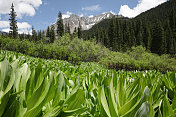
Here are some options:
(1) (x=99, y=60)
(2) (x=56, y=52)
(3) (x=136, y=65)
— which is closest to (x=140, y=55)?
(3) (x=136, y=65)

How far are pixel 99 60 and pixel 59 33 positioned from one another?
→ 45.2 metres

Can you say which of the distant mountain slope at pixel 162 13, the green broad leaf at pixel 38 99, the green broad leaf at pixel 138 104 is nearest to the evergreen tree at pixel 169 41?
the distant mountain slope at pixel 162 13

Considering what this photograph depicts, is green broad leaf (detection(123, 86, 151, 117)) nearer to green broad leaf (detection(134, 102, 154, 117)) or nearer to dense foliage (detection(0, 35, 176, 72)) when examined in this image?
green broad leaf (detection(134, 102, 154, 117))

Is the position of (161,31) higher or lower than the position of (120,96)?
higher

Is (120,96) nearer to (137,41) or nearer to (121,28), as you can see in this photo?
(137,41)

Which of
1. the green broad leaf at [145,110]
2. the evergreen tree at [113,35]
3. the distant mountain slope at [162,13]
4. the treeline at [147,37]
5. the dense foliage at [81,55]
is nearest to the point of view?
the green broad leaf at [145,110]

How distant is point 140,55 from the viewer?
63.8ft

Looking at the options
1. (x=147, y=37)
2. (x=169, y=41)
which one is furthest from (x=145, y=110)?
(x=147, y=37)

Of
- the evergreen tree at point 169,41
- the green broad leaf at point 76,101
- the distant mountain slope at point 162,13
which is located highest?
the distant mountain slope at point 162,13

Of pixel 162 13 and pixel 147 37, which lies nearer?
pixel 147 37

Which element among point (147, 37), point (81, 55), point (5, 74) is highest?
point (147, 37)

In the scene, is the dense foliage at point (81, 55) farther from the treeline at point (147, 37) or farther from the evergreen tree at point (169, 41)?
the evergreen tree at point (169, 41)

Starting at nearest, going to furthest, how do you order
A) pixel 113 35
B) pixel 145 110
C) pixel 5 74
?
pixel 145 110 → pixel 5 74 → pixel 113 35

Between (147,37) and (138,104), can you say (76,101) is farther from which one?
(147,37)
